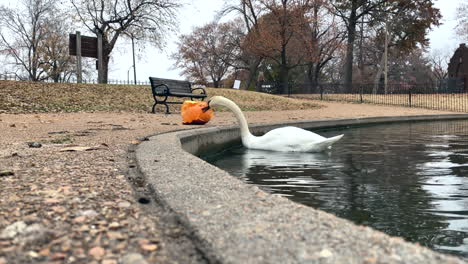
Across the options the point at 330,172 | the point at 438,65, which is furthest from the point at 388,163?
the point at 438,65

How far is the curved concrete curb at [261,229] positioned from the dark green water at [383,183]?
878 mm

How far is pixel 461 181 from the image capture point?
12.4ft

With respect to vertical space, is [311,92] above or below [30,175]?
above

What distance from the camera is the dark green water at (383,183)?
2500 millimetres

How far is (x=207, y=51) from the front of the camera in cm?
5162

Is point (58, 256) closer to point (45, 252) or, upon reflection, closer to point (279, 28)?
point (45, 252)

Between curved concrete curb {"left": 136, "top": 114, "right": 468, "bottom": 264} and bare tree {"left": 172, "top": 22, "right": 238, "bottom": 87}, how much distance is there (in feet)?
153

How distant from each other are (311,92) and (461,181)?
1174 inches

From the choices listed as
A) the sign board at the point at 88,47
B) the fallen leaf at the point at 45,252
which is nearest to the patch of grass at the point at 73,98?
the sign board at the point at 88,47

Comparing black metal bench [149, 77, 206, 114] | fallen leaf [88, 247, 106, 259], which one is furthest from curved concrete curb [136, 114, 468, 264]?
black metal bench [149, 77, 206, 114]

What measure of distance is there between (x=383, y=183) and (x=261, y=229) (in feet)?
8.33

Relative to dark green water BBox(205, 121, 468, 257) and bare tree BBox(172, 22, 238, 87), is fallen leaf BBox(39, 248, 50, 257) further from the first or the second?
bare tree BBox(172, 22, 238, 87)

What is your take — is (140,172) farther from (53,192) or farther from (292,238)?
(292,238)

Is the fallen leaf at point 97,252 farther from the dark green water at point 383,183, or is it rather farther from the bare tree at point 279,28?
the bare tree at point 279,28
